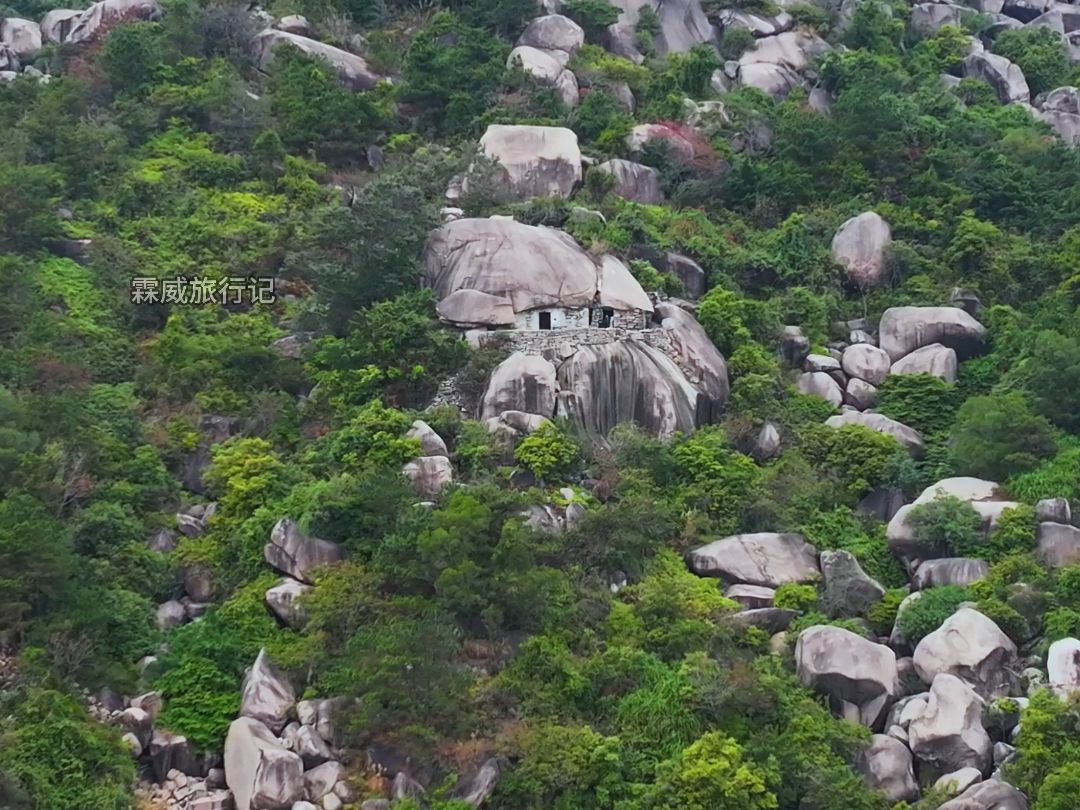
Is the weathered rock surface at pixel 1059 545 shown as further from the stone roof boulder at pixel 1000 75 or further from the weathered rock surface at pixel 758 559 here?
the stone roof boulder at pixel 1000 75

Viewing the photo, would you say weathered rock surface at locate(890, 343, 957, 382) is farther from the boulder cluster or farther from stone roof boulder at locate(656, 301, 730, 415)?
the boulder cluster

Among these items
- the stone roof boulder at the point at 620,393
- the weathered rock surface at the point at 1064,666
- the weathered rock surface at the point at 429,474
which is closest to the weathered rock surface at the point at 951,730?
the weathered rock surface at the point at 1064,666

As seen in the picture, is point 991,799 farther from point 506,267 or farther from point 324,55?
point 324,55

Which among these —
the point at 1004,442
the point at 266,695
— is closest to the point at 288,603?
the point at 266,695

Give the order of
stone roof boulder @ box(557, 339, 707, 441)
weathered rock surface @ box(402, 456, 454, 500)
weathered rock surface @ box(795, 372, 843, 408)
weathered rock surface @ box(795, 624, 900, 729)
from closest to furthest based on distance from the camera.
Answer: weathered rock surface @ box(795, 624, 900, 729) → weathered rock surface @ box(402, 456, 454, 500) → stone roof boulder @ box(557, 339, 707, 441) → weathered rock surface @ box(795, 372, 843, 408)

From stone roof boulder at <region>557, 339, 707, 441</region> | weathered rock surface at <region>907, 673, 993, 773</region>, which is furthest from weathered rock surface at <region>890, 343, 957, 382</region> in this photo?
weathered rock surface at <region>907, 673, 993, 773</region>

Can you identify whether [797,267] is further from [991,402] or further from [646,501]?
[646,501]
